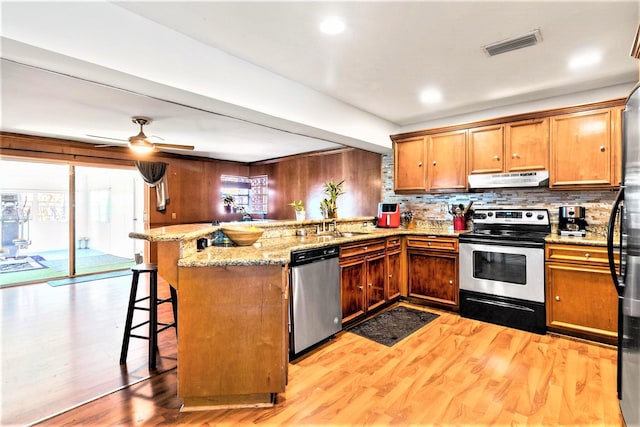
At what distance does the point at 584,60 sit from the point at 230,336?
349 cm

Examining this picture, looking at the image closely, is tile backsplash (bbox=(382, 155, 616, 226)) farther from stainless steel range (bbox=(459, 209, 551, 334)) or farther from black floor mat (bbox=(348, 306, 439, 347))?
black floor mat (bbox=(348, 306, 439, 347))

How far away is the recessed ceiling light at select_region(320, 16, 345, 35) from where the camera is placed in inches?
79.4

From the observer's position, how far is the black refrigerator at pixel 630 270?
4.94ft

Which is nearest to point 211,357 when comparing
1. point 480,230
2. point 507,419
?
point 507,419

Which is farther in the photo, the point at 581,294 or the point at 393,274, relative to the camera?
the point at 393,274

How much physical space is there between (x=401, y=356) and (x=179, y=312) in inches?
69.7

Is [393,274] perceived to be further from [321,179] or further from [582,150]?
[321,179]

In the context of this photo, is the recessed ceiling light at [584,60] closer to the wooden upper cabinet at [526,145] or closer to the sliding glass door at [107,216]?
the wooden upper cabinet at [526,145]

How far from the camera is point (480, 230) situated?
3.82 metres

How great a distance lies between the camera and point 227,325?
6.47 feet

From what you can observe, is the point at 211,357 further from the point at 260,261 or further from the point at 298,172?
the point at 298,172

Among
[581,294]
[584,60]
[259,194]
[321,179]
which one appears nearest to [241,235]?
[581,294]

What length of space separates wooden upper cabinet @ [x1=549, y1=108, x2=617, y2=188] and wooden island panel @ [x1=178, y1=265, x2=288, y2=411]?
124 inches

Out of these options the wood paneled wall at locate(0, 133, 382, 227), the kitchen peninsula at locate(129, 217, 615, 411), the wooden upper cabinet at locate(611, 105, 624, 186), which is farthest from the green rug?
the wooden upper cabinet at locate(611, 105, 624, 186)
